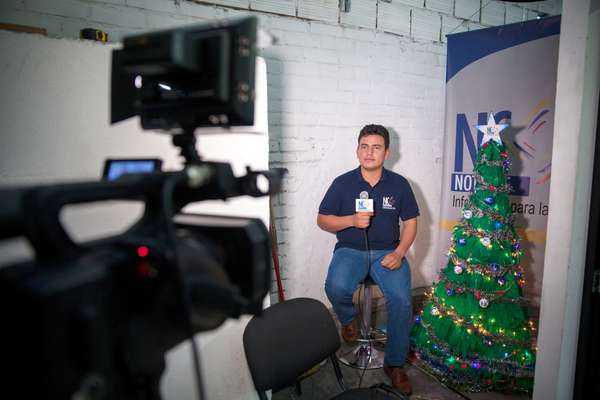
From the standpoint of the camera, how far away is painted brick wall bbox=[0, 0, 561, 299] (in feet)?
8.61

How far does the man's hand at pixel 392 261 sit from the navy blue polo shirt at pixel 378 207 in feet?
0.39

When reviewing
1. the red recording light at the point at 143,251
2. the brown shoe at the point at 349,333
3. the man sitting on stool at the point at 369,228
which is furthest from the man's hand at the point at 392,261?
the red recording light at the point at 143,251

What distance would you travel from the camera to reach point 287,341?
1.40 m

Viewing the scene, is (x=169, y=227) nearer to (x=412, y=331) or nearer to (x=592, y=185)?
(x=592, y=185)

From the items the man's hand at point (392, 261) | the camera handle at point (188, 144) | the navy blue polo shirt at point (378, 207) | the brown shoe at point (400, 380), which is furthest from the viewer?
the navy blue polo shirt at point (378, 207)

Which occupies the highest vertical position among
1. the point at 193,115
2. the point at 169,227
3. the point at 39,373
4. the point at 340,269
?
the point at 193,115

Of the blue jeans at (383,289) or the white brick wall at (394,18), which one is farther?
the white brick wall at (394,18)

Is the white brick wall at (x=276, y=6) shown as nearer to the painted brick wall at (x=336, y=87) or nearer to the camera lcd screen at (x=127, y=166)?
the painted brick wall at (x=336, y=87)

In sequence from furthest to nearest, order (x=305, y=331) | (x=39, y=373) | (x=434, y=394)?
(x=434, y=394), (x=305, y=331), (x=39, y=373)

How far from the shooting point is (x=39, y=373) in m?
0.34

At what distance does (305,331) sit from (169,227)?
1.13 metres

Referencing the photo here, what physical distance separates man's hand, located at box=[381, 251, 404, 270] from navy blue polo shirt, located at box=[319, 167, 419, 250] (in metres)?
0.12

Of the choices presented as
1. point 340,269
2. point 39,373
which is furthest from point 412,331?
point 39,373

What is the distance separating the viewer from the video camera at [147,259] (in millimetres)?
349
